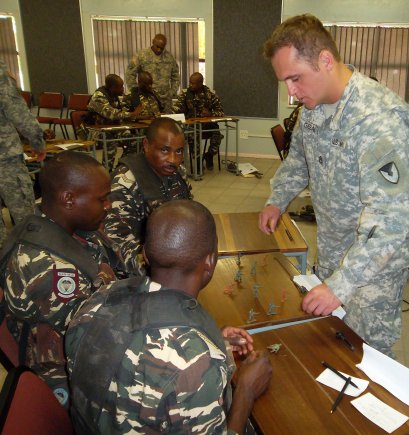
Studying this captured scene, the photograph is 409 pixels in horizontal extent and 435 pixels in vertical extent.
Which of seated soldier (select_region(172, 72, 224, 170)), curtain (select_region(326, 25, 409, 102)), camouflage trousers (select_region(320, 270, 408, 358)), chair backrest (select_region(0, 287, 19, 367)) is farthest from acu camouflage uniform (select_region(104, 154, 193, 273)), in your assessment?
curtain (select_region(326, 25, 409, 102))

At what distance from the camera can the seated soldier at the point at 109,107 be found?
5906 millimetres

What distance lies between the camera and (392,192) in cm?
139

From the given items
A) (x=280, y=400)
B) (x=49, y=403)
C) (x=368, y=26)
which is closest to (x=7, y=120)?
(x=49, y=403)

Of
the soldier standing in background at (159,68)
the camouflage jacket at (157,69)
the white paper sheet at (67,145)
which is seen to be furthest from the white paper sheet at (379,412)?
the camouflage jacket at (157,69)

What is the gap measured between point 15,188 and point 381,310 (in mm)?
3403

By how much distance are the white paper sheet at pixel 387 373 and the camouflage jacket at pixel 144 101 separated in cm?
573

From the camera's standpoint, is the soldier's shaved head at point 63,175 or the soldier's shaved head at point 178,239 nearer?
the soldier's shaved head at point 178,239

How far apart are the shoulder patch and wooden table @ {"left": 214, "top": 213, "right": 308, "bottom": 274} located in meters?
0.92

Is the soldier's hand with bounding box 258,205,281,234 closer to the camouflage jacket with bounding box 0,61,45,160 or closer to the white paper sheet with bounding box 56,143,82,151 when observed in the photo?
the camouflage jacket with bounding box 0,61,45,160

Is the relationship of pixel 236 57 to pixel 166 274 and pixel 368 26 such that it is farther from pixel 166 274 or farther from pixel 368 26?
pixel 166 274

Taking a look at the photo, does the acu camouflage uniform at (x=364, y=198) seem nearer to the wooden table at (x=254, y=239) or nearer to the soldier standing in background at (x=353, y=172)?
the soldier standing in background at (x=353, y=172)

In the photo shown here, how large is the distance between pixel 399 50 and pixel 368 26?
0.64m

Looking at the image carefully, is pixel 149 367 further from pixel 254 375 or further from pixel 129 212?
pixel 129 212

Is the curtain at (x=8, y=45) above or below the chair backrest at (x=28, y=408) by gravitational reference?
above
